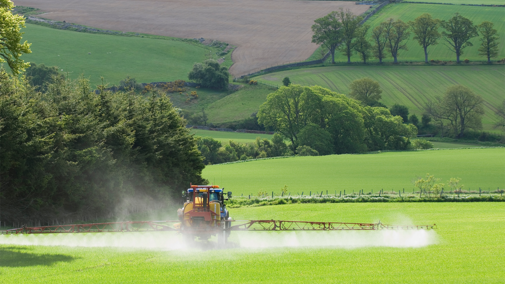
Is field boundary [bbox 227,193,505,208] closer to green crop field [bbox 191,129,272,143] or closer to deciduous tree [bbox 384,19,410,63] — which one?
green crop field [bbox 191,129,272,143]

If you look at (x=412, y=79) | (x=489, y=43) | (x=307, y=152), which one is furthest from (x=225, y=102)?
(x=489, y=43)

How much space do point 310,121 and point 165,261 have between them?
99361 millimetres

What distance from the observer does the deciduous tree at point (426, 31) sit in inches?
6703

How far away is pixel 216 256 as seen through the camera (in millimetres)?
23844

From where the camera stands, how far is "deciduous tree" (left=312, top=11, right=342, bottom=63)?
172275mm

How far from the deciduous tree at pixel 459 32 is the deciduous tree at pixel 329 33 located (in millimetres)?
34264

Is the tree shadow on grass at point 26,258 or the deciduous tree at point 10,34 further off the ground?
the deciduous tree at point 10,34

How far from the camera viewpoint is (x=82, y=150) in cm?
4116

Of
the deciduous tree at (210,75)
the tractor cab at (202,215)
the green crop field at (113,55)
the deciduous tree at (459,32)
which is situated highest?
the deciduous tree at (459,32)

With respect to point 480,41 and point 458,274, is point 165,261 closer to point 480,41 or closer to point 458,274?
point 458,274

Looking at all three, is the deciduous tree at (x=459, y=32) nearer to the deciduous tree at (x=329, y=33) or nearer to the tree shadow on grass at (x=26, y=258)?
the deciduous tree at (x=329, y=33)

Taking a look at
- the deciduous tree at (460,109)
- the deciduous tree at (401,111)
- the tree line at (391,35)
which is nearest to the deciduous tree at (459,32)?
the tree line at (391,35)

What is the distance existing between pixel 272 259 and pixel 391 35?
156796mm

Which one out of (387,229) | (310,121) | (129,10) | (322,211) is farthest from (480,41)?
(387,229)
